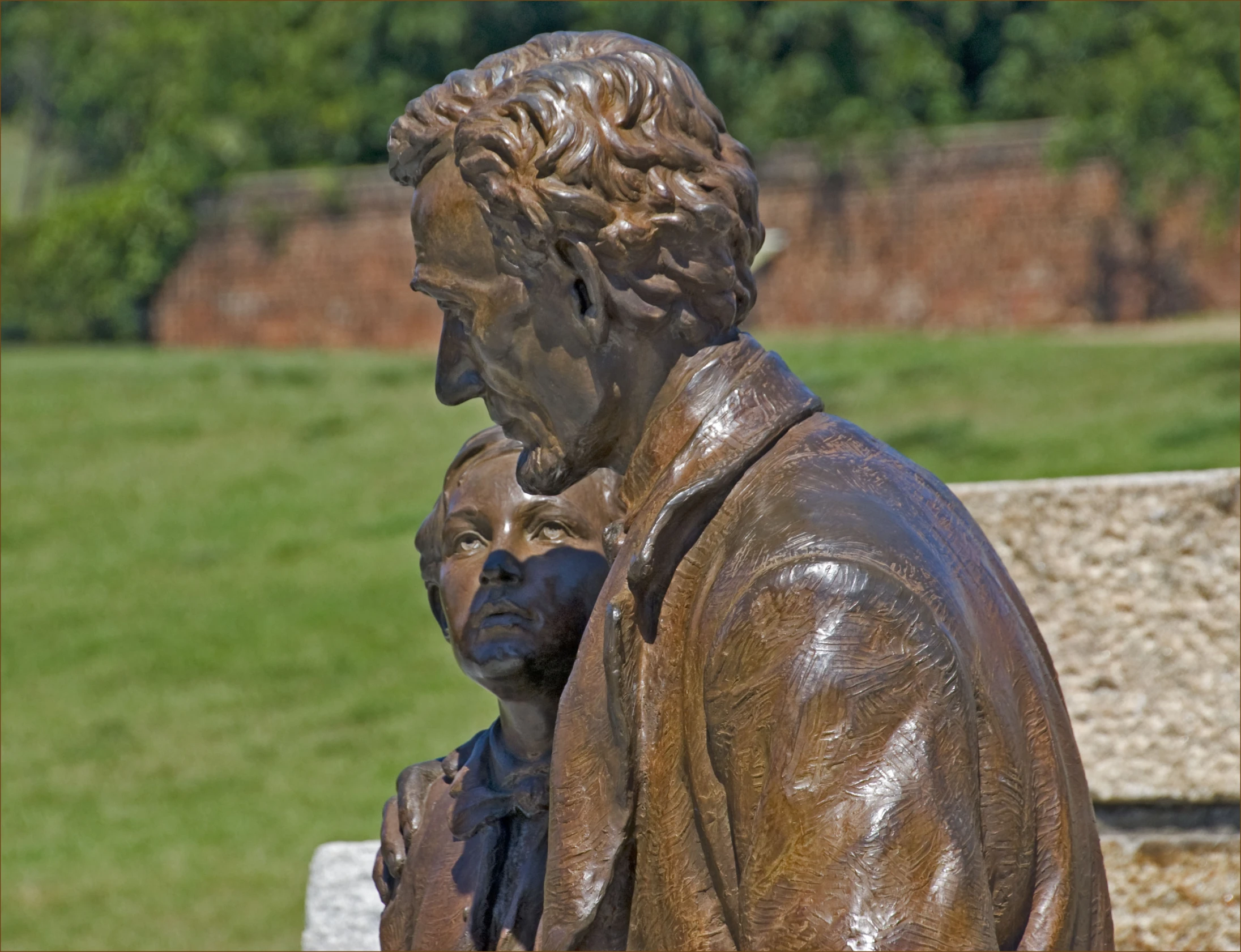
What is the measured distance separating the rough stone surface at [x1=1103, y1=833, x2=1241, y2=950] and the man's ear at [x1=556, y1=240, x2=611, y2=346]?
2.23 m

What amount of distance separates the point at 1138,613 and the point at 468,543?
1672 mm

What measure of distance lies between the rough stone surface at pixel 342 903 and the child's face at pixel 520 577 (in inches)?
54.7

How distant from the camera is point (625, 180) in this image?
75.1 inches

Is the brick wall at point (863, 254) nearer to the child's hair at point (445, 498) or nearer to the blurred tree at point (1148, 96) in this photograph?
the blurred tree at point (1148, 96)

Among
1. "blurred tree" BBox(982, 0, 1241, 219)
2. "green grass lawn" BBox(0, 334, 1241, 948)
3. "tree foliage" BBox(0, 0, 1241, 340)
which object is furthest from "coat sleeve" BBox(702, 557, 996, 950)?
"tree foliage" BBox(0, 0, 1241, 340)

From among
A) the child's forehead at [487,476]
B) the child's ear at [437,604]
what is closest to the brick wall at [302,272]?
the child's ear at [437,604]

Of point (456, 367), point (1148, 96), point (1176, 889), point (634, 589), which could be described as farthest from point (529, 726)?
point (1148, 96)

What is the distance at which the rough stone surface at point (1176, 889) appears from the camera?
12.3 feet

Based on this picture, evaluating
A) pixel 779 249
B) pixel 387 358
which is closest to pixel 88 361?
pixel 387 358

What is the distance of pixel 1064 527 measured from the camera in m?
3.73

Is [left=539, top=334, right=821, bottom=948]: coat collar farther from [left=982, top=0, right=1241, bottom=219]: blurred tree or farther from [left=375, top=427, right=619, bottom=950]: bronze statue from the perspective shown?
[left=982, top=0, right=1241, bottom=219]: blurred tree

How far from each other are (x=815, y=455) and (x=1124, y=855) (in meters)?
2.15

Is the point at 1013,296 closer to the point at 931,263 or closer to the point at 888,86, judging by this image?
the point at 931,263

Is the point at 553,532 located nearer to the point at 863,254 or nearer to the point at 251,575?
the point at 251,575
